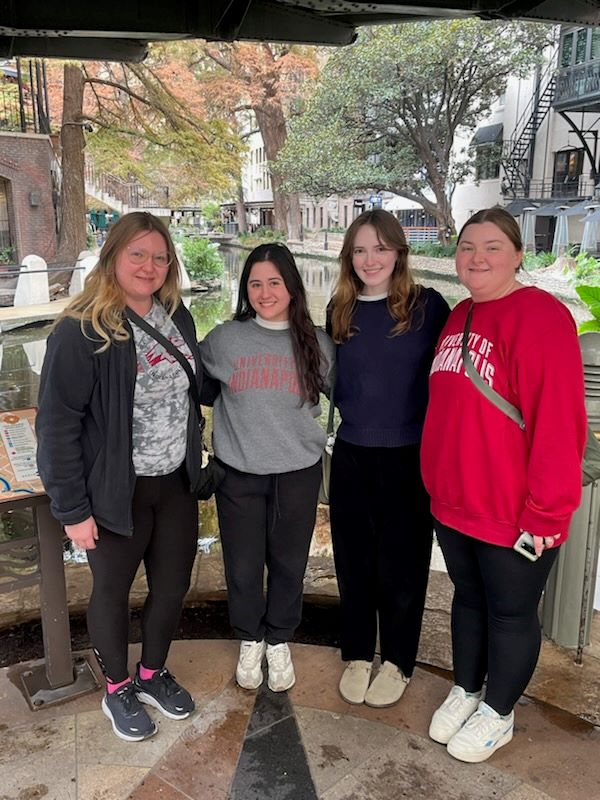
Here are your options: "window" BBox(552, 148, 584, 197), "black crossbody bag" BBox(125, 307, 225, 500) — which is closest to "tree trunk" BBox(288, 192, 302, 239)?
"window" BBox(552, 148, 584, 197)

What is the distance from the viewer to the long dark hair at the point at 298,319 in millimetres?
2145

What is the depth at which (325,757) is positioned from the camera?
2096 millimetres

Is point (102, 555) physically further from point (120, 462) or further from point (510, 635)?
point (510, 635)

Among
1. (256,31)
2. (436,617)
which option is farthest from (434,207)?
(436,617)

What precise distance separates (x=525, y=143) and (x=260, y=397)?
2009 cm

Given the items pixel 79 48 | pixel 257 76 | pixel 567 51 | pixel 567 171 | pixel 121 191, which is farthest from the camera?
pixel 121 191

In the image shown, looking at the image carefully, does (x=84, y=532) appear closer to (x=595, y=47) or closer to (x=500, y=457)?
(x=500, y=457)

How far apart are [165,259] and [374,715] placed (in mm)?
1678

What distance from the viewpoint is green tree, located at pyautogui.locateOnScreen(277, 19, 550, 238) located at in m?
14.5

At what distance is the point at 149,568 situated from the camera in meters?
2.18

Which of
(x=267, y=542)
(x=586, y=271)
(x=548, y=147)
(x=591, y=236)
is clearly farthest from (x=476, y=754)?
(x=548, y=147)

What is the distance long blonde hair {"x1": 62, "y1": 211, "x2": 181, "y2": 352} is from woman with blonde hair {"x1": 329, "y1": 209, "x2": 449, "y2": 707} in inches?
25.5

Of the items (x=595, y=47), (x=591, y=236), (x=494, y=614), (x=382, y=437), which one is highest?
(x=595, y=47)

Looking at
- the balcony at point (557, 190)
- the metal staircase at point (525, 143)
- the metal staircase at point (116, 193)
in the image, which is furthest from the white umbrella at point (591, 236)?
the metal staircase at point (116, 193)
